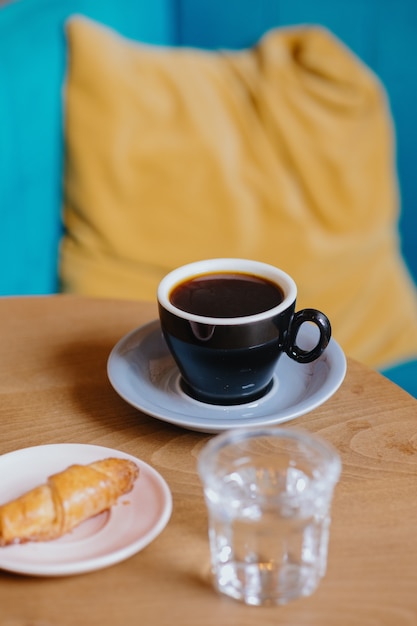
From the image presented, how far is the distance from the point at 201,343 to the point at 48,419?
153 millimetres

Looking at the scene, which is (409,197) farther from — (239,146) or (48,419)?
(48,419)

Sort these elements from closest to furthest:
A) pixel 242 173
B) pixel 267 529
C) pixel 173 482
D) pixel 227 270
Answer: pixel 267 529, pixel 173 482, pixel 227 270, pixel 242 173

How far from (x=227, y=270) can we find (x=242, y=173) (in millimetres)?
872

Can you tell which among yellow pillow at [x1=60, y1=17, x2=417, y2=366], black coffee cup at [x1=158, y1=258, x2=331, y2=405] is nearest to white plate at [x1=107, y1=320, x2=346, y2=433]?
black coffee cup at [x1=158, y1=258, x2=331, y2=405]

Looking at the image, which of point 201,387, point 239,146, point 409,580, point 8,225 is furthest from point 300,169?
point 409,580

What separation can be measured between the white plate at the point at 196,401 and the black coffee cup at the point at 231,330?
1cm

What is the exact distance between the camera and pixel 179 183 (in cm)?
156

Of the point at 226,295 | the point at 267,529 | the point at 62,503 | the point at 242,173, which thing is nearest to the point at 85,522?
the point at 62,503

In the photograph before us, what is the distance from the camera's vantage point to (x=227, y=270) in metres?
0.78

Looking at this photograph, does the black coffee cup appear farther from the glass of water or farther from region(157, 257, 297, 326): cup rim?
the glass of water

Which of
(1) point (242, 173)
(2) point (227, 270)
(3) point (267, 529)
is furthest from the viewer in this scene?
(1) point (242, 173)

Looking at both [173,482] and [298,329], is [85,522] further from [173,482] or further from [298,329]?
[298,329]

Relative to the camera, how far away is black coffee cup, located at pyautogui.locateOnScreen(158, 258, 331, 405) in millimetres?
669

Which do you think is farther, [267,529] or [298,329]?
[298,329]
